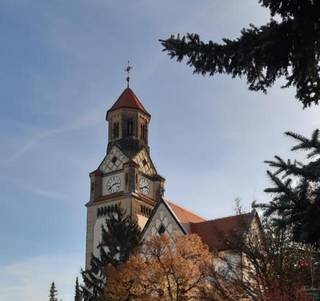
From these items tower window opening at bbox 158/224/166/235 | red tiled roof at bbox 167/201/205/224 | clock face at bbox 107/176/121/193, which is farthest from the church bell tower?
tower window opening at bbox 158/224/166/235

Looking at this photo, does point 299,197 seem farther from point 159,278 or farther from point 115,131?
point 115,131

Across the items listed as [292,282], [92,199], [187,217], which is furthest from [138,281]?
[92,199]

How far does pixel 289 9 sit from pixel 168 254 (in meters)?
24.1

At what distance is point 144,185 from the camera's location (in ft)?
183


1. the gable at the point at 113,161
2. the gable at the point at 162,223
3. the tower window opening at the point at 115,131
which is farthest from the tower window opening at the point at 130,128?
the gable at the point at 162,223

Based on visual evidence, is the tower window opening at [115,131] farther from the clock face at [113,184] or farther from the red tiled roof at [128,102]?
the clock face at [113,184]

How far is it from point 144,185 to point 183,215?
1364 centimetres

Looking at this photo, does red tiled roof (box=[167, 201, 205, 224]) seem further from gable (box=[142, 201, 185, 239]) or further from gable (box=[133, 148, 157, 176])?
gable (box=[133, 148, 157, 176])

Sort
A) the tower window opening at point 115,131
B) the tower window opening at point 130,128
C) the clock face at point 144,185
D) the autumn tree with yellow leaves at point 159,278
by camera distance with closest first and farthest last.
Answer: the autumn tree with yellow leaves at point 159,278
the clock face at point 144,185
the tower window opening at point 130,128
the tower window opening at point 115,131

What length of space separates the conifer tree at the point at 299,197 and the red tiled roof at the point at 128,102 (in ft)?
174

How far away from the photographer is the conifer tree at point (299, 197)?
22.9 feet

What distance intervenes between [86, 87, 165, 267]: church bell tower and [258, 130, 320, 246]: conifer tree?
4432 cm

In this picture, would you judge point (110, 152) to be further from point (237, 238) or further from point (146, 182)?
point (237, 238)

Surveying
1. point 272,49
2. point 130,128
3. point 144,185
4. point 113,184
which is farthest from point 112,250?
point 272,49
